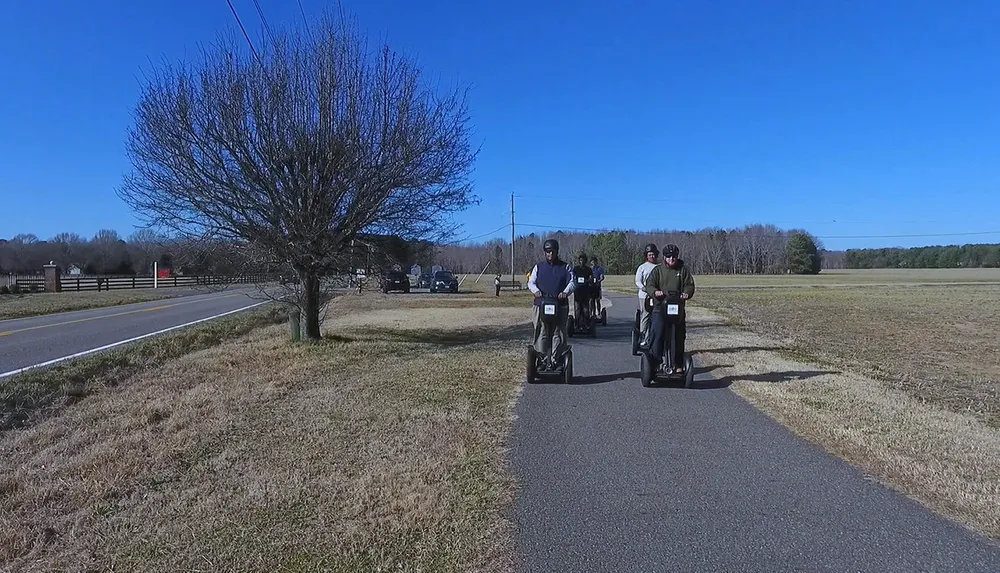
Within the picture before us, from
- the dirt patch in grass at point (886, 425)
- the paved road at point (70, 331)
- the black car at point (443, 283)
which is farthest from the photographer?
the black car at point (443, 283)

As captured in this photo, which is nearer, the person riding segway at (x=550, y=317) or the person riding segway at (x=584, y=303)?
the person riding segway at (x=550, y=317)

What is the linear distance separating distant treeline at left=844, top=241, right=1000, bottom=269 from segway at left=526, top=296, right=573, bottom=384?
156095 mm

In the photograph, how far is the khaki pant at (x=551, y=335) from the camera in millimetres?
9070

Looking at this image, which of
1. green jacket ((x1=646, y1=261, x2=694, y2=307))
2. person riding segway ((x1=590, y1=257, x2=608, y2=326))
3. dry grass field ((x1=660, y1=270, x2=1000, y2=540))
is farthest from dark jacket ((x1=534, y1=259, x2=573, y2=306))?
person riding segway ((x1=590, y1=257, x2=608, y2=326))

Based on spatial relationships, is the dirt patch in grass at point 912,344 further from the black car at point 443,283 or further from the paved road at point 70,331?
the black car at point 443,283

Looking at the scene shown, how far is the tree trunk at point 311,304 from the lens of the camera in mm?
13352

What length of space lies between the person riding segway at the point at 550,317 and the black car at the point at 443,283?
40594 mm

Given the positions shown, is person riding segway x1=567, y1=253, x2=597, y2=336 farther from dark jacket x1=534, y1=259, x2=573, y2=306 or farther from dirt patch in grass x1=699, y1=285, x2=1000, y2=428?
dark jacket x1=534, y1=259, x2=573, y2=306

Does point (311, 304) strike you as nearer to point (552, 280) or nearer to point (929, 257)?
point (552, 280)

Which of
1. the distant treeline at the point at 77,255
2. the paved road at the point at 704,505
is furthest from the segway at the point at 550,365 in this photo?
the distant treeline at the point at 77,255

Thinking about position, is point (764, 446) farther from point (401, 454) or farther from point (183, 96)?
point (183, 96)

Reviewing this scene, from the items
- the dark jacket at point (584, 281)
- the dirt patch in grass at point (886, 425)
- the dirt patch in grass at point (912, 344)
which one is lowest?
the dirt patch in grass at point (912, 344)

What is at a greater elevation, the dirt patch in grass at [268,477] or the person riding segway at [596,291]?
the person riding segway at [596,291]

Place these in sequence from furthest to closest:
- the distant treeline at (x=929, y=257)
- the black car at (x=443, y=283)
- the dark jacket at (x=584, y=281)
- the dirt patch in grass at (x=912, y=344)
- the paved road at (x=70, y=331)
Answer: the distant treeline at (x=929, y=257) < the black car at (x=443, y=283) < the dark jacket at (x=584, y=281) < the paved road at (x=70, y=331) < the dirt patch in grass at (x=912, y=344)
